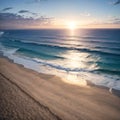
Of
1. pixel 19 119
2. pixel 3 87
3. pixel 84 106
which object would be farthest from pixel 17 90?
pixel 84 106

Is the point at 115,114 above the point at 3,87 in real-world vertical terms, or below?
below

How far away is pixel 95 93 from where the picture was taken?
1439 centimetres

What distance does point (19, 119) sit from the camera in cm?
991

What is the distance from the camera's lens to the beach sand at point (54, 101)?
1059cm

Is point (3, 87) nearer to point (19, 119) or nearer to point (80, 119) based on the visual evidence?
point (19, 119)

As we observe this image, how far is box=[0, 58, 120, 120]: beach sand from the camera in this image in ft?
34.7

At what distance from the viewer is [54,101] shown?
12.7 meters

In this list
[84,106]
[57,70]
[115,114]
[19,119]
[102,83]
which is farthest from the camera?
[57,70]

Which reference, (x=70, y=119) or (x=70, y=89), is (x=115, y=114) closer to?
(x=70, y=119)

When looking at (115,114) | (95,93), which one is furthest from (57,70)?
(115,114)

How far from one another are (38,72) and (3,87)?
23.0ft

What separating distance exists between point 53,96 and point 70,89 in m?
2.26

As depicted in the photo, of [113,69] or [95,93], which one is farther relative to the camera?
[113,69]

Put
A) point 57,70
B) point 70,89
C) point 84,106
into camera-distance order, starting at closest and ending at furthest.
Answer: point 84,106, point 70,89, point 57,70
